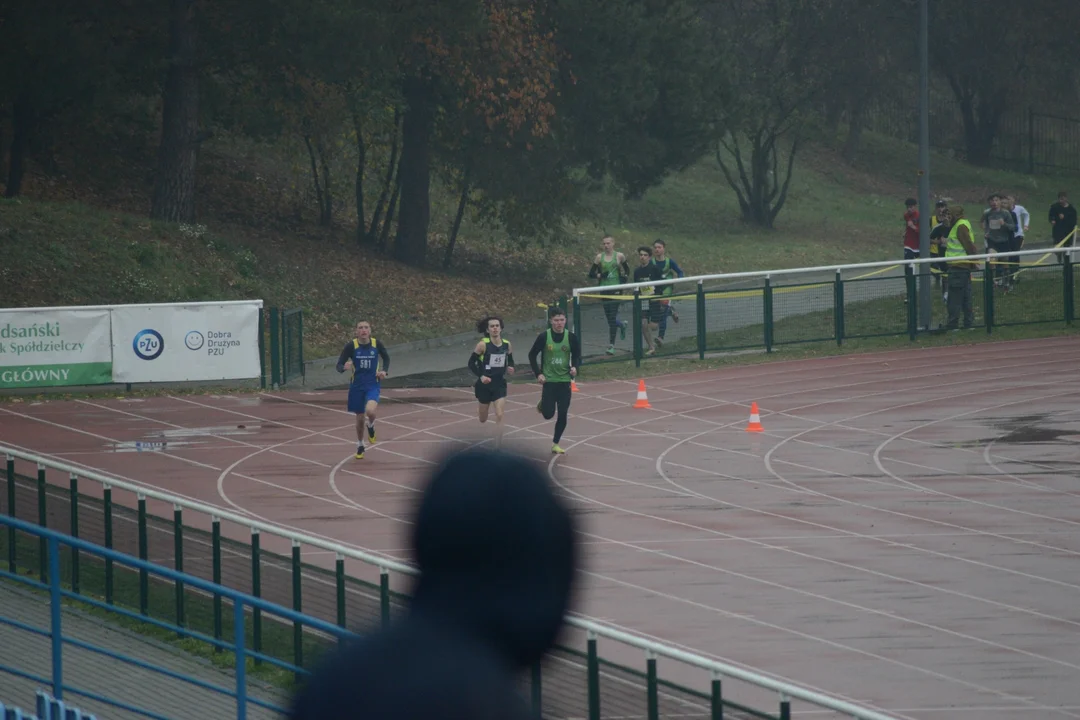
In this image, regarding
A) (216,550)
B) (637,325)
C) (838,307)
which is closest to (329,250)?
(637,325)

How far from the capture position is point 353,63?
31.0 m

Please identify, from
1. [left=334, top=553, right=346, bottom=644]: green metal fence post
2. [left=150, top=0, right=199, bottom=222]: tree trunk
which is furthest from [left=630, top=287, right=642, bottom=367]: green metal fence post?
[left=334, top=553, right=346, bottom=644]: green metal fence post

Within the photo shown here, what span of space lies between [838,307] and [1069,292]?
16.5 ft

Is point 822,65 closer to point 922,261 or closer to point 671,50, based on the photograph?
point 671,50

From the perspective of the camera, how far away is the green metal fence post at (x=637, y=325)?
26.9 metres

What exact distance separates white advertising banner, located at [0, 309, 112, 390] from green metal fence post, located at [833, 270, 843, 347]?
13.4m

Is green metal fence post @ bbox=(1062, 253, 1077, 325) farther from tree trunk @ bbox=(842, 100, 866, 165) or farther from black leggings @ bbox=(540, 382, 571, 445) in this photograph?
tree trunk @ bbox=(842, 100, 866, 165)

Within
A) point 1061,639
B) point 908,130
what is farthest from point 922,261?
point 908,130

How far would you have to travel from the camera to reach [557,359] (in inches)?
766

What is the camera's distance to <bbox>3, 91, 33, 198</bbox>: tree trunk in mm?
32188

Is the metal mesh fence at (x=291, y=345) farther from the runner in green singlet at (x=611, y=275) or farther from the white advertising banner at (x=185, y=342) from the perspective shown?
the runner in green singlet at (x=611, y=275)

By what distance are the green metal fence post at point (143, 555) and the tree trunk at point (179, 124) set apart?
21756 mm

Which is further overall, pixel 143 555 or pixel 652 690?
pixel 143 555

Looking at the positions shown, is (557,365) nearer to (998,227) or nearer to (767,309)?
(767,309)
